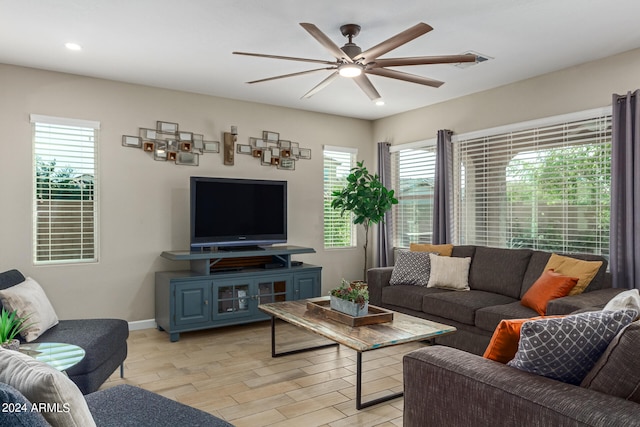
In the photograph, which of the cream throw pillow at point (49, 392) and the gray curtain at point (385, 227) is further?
the gray curtain at point (385, 227)

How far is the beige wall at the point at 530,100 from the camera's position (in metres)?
3.83

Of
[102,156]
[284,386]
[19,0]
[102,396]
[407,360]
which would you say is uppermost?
[19,0]

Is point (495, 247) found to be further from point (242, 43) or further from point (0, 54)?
point (0, 54)

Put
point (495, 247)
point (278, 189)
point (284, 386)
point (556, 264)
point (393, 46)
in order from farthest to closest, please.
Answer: point (278, 189) < point (495, 247) < point (556, 264) < point (284, 386) < point (393, 46)

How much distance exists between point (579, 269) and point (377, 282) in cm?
195

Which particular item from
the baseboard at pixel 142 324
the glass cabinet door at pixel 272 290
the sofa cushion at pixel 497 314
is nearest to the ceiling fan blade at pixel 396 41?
the sofa cushion at pixel 497 314

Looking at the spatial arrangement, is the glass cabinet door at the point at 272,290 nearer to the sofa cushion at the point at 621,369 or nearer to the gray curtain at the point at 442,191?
the gray curtain at the point at 442,191

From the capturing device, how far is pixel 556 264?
3801 mm

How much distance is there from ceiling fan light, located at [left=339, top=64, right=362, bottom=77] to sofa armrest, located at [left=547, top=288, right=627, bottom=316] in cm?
219

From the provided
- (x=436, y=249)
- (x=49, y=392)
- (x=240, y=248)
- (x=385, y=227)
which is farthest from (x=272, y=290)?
(x=49, y=392)

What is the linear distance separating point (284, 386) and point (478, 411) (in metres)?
1.80

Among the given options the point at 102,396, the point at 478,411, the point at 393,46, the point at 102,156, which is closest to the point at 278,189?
the point at 102,156

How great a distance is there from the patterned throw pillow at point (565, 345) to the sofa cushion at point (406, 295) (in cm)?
263

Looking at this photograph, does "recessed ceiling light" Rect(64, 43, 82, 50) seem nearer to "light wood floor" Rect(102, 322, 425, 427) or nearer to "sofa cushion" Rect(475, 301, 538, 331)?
"light wood floor" Rect(102, 322, 425, 427)
